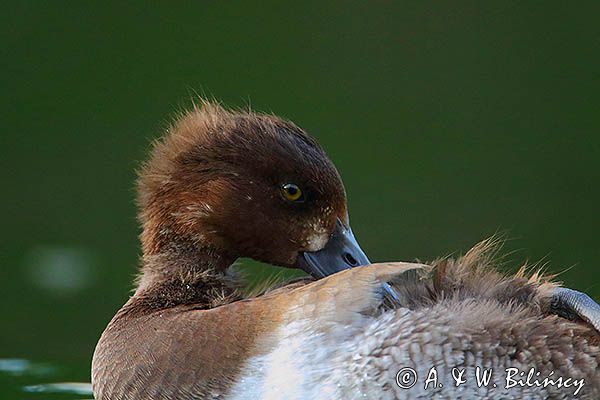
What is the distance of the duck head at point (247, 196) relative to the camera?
4.38m

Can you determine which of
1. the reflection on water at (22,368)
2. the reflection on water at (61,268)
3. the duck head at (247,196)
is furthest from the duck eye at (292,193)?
the reflection on water at (61,268)

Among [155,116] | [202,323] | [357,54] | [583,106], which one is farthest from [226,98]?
[202,323]

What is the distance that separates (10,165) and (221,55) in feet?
4.51

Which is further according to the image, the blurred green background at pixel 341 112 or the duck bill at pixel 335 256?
the blurred green background at pixel 341 112

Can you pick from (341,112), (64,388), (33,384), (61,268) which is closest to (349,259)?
(64,388)

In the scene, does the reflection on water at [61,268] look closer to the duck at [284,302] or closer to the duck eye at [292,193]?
the duck at [284,302]

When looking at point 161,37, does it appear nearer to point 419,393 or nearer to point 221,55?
point 221,55

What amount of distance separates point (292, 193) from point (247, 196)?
0.46ft

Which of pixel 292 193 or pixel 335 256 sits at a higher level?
pixel 292 193

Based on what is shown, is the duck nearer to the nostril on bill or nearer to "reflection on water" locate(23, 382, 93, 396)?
the nostril on bill

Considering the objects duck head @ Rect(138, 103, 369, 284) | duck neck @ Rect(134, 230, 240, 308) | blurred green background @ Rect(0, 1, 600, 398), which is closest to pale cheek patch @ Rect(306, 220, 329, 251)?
duck head @ Rect(138, 103, 369, 284)

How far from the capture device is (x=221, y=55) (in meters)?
8.05

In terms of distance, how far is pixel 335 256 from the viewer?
14.8ft

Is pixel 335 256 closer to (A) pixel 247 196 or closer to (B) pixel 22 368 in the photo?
(A) pixel 247 196
